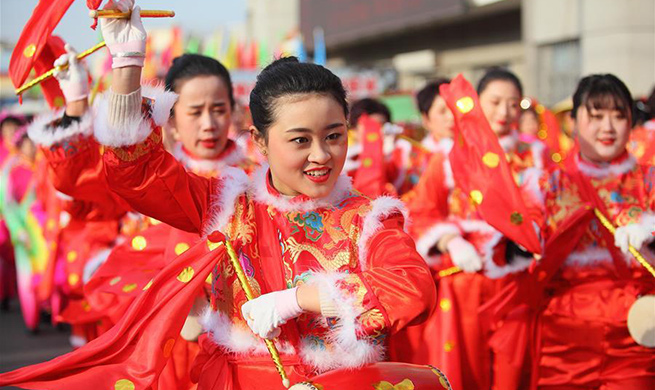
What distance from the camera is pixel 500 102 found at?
4.60m

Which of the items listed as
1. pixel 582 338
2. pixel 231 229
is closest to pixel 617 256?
pixel 582 338

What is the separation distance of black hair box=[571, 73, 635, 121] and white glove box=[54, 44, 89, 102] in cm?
227

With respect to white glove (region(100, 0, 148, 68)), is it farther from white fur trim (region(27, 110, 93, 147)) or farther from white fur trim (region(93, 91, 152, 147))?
white fur trim (region(27, 110, 93, 147))

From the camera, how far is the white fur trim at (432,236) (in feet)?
14.3

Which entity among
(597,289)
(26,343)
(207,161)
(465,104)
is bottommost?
(26,343)

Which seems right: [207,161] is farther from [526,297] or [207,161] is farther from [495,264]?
[526,297]

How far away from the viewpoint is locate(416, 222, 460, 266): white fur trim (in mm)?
4355

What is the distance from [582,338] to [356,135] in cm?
332

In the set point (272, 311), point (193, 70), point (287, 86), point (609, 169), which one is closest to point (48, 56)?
point (193, 70)

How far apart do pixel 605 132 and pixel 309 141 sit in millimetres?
1963

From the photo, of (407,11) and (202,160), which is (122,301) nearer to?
(202,160)

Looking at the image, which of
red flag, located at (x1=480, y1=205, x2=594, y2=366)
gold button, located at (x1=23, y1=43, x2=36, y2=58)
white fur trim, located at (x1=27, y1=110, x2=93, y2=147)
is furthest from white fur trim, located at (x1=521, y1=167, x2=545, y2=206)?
gold button, located at (x1=23, y1=43, x2=36, y2=58)

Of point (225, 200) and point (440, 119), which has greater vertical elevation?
point (440, 119)

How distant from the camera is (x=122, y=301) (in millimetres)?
3779
